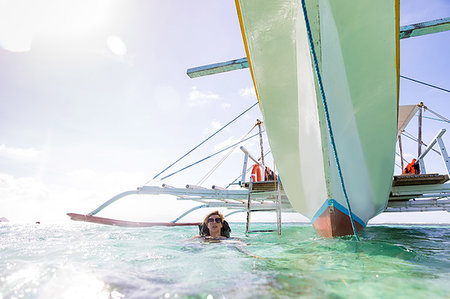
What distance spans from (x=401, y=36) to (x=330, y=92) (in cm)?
263

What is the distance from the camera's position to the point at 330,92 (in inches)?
102

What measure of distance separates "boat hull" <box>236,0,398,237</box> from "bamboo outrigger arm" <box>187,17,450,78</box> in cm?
148

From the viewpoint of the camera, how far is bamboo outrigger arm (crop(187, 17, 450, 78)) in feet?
12.6

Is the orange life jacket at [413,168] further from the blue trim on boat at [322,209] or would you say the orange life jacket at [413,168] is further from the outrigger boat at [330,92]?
the blue trim on boat at [322,209]

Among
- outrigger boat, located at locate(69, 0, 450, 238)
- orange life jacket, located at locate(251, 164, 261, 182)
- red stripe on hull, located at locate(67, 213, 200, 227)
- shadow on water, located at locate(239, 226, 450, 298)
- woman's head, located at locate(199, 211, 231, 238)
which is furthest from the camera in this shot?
red stripe on hull, located at locate(67, 213, 200, 227)

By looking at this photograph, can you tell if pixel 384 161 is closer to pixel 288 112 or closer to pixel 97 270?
pixel 288 112

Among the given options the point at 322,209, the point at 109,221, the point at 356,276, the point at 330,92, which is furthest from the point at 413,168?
the point at 109,221

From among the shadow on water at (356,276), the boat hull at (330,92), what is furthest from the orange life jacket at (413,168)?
the shadow on water at (356,276)

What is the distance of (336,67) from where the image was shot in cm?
254

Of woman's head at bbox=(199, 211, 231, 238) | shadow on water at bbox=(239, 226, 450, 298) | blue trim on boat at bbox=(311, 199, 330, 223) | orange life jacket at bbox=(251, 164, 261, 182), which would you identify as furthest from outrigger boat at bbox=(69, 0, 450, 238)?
orange life jacket at bbox=(251, 164, 261, 182)

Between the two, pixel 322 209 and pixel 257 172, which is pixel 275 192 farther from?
pixel 322 209

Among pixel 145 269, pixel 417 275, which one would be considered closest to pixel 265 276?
pixel 145 269

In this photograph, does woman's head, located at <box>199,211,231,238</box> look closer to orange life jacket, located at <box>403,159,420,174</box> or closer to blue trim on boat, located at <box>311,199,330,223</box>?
blue trim on boat, located at <box>311,199,330,223</box>

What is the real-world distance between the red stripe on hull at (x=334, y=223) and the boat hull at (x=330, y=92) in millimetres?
17
